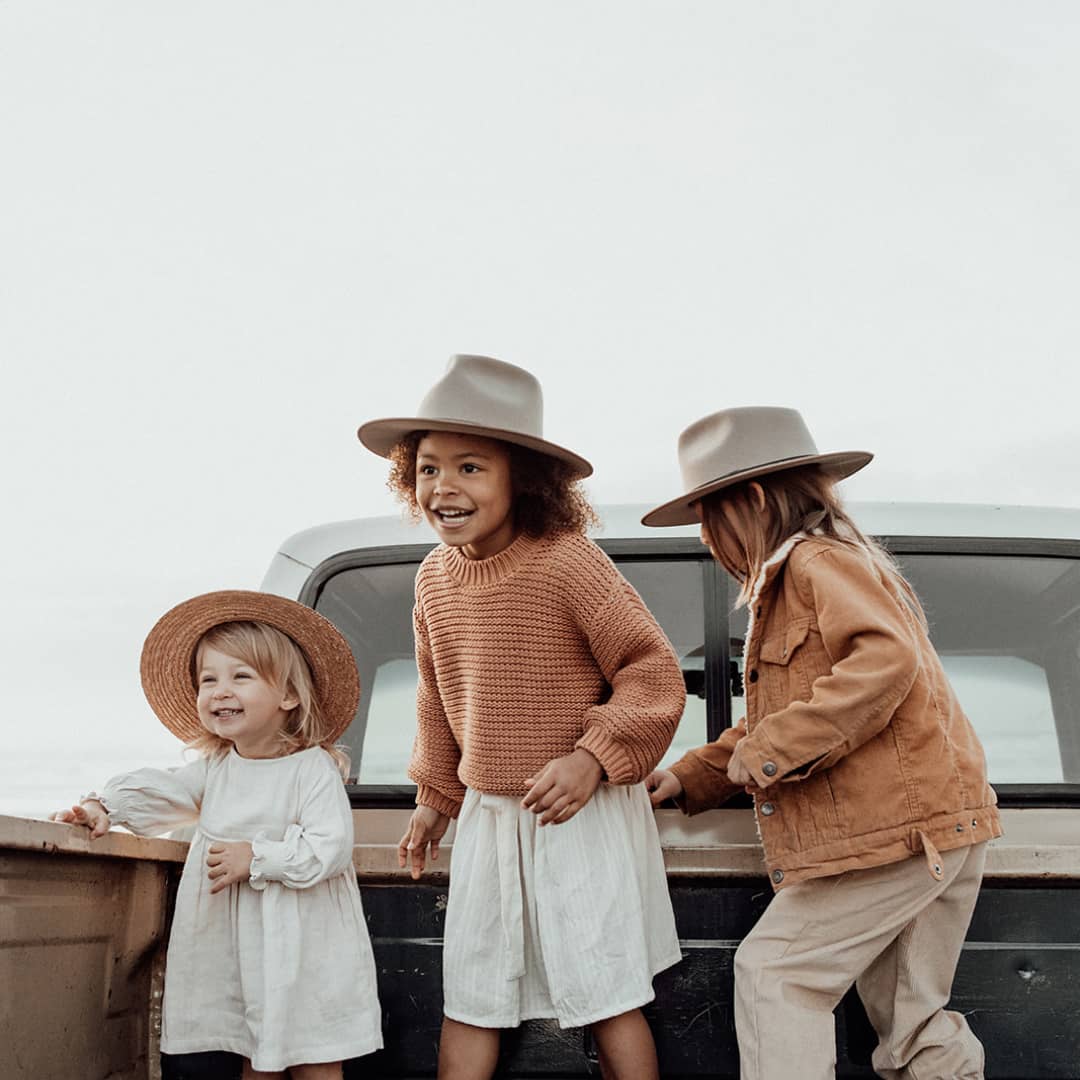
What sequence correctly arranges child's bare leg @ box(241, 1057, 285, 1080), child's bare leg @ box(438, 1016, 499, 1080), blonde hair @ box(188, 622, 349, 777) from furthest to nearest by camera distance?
blonde hair @ box(188, 622, 349, 777), child's bare leg @ box(241, 1057, 285, 1080), child's bare leg @ box(438, 1016, 499, 1080)

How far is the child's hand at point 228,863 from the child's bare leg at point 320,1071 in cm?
34

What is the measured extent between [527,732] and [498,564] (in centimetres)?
33

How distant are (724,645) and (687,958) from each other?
0.75 meters

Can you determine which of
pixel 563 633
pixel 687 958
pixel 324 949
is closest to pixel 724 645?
pixel 563 633

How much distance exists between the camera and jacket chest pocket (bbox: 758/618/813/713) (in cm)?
235

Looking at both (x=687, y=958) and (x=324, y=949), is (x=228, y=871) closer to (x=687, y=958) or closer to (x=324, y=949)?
(x=324, y=949)

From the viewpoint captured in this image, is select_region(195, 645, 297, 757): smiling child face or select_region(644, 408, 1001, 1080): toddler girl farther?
select_region(195, 645, 297, 757): smiling child face

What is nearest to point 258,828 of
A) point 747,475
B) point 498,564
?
point 498,564

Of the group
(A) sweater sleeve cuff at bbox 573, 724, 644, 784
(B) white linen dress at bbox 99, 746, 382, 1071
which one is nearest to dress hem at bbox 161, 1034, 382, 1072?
(B) white linen dress at bbox 99, 746, 382, 1071

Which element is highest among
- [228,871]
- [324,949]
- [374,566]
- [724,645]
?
[374,566]

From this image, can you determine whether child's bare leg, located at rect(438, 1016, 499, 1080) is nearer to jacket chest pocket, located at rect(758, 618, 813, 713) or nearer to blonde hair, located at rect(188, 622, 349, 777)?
blonde hair, located at rect(188, 622, 349, 777)

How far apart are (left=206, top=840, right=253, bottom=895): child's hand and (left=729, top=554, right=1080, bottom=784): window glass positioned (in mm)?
1055

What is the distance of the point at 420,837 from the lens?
99.8 inches

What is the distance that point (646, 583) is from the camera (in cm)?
294
